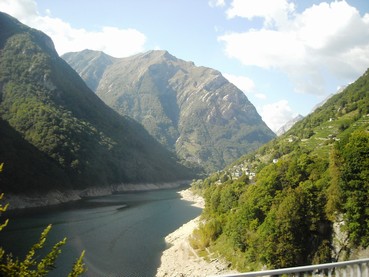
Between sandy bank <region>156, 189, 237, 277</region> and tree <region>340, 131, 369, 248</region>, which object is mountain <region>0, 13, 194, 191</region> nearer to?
sandy bank <region>156, 189, 237, 277</region>

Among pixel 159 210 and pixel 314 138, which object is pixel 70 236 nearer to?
pixel 159 210

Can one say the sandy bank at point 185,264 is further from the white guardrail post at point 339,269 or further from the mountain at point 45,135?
the mountain at point 45,135

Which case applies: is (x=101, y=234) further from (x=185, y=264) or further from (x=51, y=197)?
(x=51, y=197)

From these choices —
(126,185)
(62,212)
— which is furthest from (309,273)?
(126,185)

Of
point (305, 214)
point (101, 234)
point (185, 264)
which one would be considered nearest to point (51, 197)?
point (101, 234)

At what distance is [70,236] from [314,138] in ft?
206

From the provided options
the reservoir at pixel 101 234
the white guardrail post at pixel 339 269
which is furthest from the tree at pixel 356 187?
the reservoir at pixel 101 234

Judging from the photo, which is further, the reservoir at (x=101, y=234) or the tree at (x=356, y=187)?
the reservoir at (x=101, y=234)

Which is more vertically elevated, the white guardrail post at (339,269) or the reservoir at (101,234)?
the white guardrail post at (339,269)

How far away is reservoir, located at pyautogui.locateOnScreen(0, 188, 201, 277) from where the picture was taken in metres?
46.2

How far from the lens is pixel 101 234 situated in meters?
65.7

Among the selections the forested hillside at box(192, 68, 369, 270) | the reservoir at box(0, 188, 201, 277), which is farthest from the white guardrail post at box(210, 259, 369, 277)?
the reservoir at box(0, 188, 201, 277)

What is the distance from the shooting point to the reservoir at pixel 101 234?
46219 mm

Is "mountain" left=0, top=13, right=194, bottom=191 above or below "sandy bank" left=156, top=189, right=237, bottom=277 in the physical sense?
above
